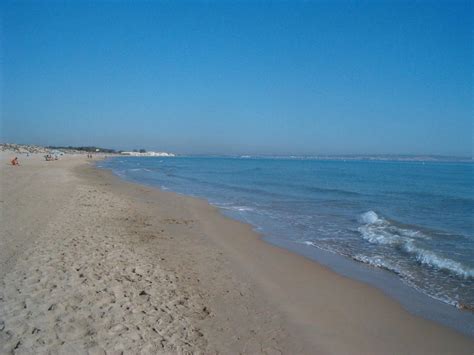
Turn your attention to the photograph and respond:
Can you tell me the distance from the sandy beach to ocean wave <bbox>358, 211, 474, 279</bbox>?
2816mm

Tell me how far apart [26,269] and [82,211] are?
643cm

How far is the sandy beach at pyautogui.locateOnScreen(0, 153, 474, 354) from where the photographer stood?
4.45 metres

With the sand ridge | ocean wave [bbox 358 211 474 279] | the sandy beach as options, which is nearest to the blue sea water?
ocean wave [bbox 358 211 474 279]

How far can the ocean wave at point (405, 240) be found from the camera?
837 cm

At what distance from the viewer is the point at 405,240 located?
1113 centimetres

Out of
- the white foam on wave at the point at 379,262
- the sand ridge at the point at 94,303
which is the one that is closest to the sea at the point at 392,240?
the white foam on wave at the point at 379,262

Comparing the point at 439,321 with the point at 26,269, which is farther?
the point at 26,269

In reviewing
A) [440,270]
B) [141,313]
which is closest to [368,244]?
[440,270]

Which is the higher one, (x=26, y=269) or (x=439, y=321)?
(x=26, y=269)

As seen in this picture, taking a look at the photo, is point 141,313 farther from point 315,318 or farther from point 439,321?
point 439,321

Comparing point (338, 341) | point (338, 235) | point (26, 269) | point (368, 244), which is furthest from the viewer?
point (338, 235)

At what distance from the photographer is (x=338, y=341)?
4.82m

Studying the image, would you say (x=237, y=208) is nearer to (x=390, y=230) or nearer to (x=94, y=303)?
(x=390, y=230)

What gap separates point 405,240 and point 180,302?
27.9 ft
